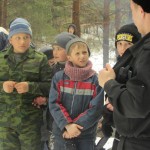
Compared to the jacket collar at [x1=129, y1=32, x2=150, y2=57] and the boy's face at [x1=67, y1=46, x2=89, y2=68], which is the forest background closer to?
the boy's face at [x1=67, y1=46, x2=89, y2=68]

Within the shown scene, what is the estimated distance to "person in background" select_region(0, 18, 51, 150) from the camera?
3562mm

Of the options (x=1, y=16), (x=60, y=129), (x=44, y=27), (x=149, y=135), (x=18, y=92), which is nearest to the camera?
(x=149, y=135)

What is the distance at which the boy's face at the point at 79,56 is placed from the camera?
3357mm

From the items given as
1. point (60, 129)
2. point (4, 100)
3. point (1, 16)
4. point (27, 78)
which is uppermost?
point (1, 16)

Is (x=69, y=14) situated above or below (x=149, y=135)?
above

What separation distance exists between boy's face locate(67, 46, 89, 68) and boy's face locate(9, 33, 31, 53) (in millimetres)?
547

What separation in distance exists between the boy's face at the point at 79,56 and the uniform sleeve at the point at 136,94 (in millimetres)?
1403

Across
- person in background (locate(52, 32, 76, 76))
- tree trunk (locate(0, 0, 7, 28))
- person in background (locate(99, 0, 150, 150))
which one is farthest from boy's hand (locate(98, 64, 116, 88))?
tree trunk (locate(0, 0, 7, 28))

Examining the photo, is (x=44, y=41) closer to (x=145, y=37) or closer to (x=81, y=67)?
(x=81, y=67)

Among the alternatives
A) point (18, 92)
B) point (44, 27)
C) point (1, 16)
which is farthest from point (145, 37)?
point (44, 27)

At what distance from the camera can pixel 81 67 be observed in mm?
3369

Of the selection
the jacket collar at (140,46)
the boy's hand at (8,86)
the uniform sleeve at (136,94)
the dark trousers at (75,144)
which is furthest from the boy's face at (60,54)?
the uniform sleeve at (136,94)

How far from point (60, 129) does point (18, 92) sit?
64 cm

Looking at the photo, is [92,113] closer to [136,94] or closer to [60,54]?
[60,54]
